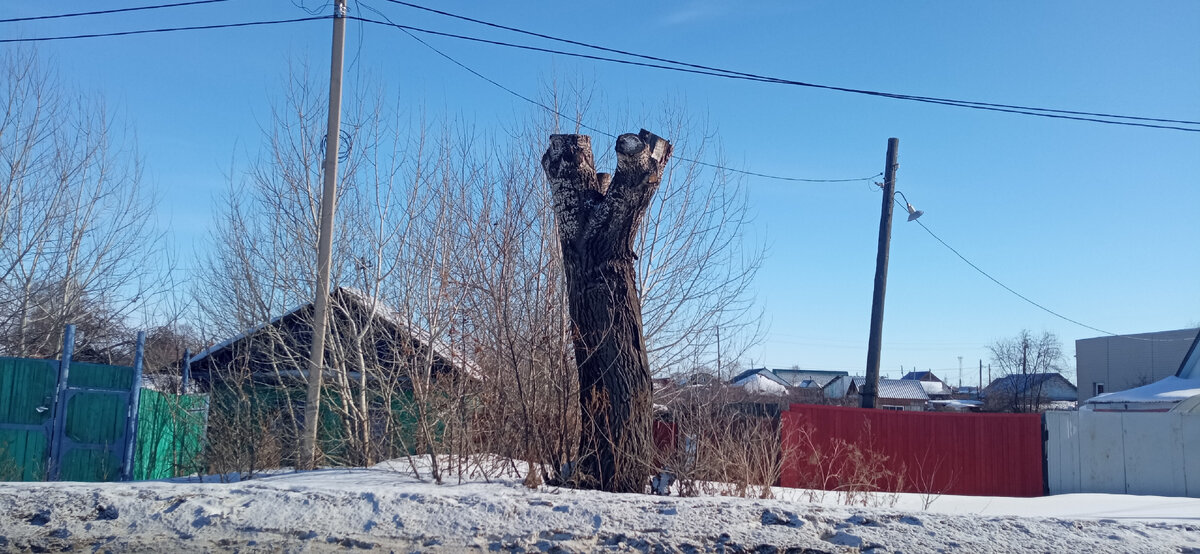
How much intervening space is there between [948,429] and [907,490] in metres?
1.55

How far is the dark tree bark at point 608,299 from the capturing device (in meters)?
6.27

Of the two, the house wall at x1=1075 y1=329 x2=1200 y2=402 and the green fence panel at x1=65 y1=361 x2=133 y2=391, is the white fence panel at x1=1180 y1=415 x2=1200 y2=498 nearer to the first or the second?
the green fence panel at x1=65 y1=361 x2=133 y2=391

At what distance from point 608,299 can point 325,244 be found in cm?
432

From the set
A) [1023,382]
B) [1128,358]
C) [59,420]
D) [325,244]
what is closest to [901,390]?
[1023,382]

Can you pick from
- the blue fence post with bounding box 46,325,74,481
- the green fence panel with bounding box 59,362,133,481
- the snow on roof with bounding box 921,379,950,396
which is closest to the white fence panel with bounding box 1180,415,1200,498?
the green fence panel with bounding box 59,362,133,481

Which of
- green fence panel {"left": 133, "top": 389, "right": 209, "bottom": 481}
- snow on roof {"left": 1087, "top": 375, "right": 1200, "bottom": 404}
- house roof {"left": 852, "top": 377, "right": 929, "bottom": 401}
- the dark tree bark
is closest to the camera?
the dark tree bark

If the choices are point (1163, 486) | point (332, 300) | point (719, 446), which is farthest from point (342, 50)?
point (1163, 486)

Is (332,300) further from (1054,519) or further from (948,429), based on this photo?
(948,429)

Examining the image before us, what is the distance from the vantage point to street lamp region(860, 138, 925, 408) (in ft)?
50.8

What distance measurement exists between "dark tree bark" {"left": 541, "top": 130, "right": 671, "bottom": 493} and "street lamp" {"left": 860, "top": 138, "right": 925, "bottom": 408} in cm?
984

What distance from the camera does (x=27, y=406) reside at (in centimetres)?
1023

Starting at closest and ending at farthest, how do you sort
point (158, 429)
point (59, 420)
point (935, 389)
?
1. point (59, 420)
2. point (158, 429)
3. point (935, 389)

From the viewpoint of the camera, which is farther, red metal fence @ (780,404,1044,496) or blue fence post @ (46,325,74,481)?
red metal fence @ (780,404,1044,496)

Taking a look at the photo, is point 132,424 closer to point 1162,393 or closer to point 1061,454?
point 1061,454
